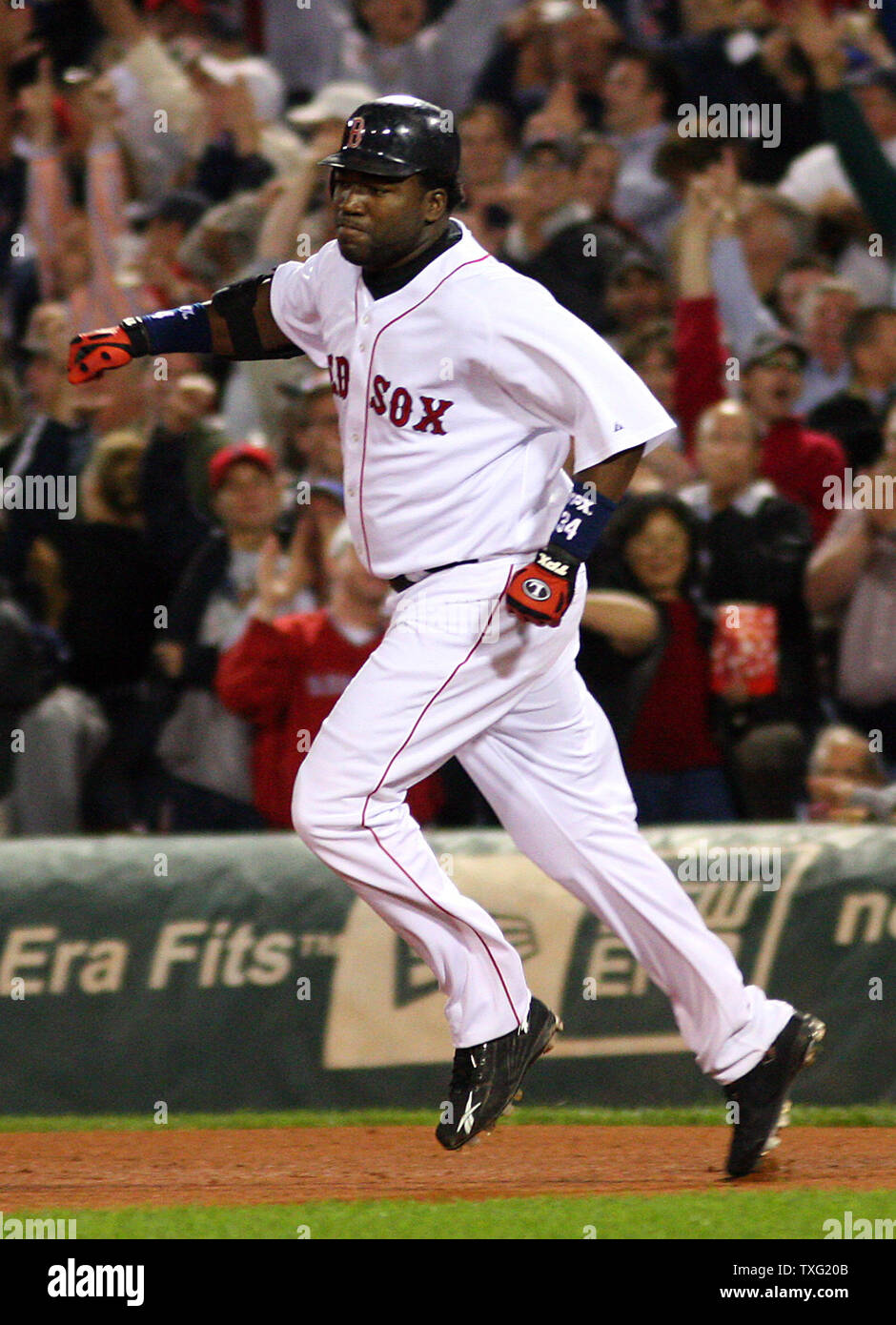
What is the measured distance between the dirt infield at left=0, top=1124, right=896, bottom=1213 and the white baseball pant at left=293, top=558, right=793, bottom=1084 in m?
0.34

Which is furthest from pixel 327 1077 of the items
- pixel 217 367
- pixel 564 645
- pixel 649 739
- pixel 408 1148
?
pixel 217 367

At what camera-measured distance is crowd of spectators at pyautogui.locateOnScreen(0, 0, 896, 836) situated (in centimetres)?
660

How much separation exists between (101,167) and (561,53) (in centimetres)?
227

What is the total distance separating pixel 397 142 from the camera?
4.24 metres

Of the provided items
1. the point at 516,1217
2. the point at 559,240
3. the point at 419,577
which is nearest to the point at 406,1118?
the point at 516,1217

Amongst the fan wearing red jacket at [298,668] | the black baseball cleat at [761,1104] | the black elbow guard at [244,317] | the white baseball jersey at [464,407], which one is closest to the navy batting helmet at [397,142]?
the white baseball jersey at [464,407]

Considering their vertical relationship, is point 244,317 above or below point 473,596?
above

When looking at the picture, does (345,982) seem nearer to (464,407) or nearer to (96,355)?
(96,355)

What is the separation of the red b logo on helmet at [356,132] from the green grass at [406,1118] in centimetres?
274

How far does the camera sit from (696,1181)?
4621mm

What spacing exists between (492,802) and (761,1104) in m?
0.90

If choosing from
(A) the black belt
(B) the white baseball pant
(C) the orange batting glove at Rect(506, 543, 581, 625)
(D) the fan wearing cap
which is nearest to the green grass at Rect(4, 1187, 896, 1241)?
(B) the white baseball pant

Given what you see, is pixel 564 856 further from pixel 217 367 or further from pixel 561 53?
pixel 561 53

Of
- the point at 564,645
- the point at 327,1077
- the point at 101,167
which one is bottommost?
the point at 327,1077
